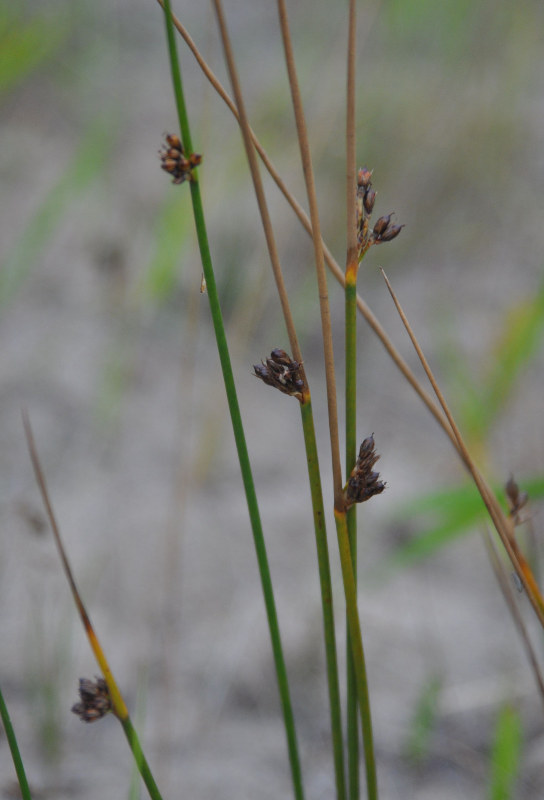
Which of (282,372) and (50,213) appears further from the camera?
(50,213)

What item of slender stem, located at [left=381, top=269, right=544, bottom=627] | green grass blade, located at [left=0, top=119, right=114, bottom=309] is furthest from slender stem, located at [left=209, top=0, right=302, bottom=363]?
green grass blade, located at [left=0, top=119, right=114, bottom=309]

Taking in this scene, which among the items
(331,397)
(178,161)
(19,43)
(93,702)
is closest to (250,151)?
(178,161)

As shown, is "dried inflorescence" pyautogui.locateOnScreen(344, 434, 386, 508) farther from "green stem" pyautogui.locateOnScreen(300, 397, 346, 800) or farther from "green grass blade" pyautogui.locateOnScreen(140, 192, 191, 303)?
"green grass blade" pyautogui.locateOnScreen(140, 192, 191, 303)

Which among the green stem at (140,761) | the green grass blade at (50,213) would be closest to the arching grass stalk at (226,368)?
the green stem at (140,761)

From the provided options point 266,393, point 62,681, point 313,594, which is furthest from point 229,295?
point 62,681

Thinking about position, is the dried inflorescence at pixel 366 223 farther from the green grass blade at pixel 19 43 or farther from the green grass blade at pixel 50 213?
the green grass blade at pixel 19 43

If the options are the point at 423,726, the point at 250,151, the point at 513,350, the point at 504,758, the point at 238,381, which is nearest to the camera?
the point at 250,151

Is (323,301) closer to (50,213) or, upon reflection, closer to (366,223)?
(366,223)
